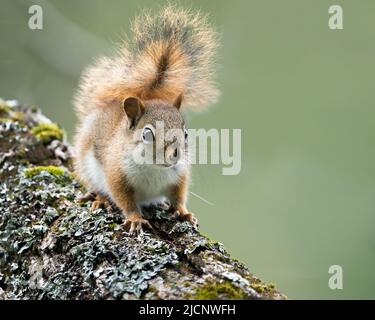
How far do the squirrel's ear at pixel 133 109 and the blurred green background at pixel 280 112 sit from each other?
2720 mm

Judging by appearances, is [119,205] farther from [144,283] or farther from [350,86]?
[350,86]

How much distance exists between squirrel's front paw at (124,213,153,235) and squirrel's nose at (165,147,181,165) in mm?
335

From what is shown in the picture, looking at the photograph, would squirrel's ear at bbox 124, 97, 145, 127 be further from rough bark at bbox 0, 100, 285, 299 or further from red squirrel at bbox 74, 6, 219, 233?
rough bark at bbox 0, 100, 285, 299

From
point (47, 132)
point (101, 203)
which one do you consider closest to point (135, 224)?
point (101, 203)

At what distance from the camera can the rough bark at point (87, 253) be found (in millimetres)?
2203

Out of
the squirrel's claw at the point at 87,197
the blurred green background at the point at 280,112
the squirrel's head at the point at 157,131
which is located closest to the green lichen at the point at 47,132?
the squirrel's claw at the point at 87,197

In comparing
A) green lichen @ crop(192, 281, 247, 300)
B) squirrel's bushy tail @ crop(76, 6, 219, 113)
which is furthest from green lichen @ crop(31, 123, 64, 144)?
green lichen @ crop(192, 281, 247, 300)

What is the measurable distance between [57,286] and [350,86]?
20.8 ft

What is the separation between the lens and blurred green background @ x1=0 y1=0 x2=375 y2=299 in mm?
6441

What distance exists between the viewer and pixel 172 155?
298cm

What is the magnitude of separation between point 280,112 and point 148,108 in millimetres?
4841

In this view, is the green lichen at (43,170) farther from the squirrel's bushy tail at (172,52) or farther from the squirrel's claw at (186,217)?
the squirrel's claw at (186,217)
